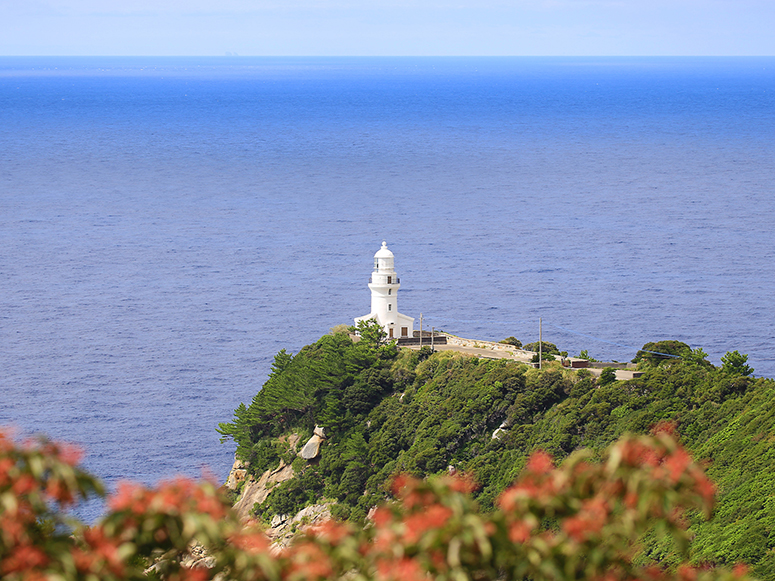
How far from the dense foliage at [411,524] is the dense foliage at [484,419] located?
114ft

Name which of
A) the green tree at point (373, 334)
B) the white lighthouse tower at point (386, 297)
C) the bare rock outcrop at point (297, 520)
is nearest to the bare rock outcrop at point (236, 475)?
the bare rock outcrop at point (297, 520)

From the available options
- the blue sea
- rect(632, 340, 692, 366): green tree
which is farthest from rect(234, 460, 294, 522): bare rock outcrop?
rect(632, 340, 692, 366): green tree

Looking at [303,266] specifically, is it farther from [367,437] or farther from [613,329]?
[367,437]

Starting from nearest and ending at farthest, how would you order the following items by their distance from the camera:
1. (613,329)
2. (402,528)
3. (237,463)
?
(402,528) → (237,463) → (613,329)

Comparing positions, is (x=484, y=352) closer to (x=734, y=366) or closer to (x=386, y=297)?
(x=386, y=297)

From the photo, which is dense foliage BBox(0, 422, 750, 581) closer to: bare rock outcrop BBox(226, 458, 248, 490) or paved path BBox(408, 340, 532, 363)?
paved path BBox(408, 340, 532, 363)

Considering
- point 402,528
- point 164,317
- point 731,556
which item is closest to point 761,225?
point 164,317

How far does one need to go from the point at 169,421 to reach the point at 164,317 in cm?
3372

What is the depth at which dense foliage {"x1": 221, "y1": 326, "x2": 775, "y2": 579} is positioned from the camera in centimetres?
5656

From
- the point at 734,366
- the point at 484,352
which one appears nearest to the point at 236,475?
the point at 484,352

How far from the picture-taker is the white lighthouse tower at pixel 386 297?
77062 mm

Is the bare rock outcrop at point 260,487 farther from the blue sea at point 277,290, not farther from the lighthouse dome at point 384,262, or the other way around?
the lighthouse dome at point 384,262

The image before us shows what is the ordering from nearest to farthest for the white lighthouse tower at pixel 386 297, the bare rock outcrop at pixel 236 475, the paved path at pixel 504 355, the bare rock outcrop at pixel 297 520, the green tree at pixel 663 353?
the paved path at pixel 504 355
the bare rock outcrop at pixel 297 520
the green tree at pixel 663 353
the white lighthouse tower at pixel 386 297
the bare rock outcrop at pixel 236 475

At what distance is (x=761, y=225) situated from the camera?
174 m
